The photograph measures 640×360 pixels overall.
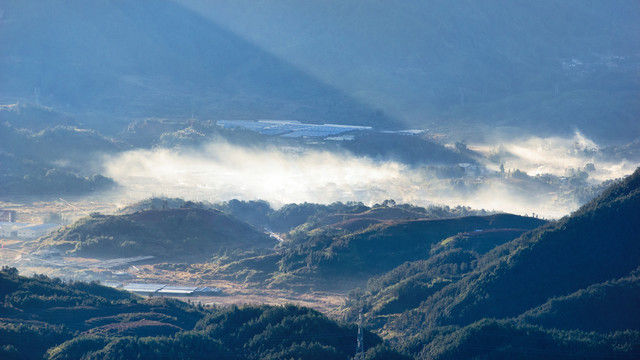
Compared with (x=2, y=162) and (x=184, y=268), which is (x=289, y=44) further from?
(x=184, y=268)

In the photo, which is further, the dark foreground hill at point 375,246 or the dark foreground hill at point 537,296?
the dark foreground hill at point 375,246

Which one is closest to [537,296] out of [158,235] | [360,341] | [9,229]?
[360,341]

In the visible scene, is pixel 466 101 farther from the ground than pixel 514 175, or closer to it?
farther from the ground

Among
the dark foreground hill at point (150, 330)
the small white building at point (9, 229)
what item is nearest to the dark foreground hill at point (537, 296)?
the dark foreground hill at point (150, 330)

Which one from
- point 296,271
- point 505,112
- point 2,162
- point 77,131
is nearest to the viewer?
point 296,271

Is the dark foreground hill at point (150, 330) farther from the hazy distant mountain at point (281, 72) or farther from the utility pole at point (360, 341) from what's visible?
the hazy distant mountain at point (281, 72)

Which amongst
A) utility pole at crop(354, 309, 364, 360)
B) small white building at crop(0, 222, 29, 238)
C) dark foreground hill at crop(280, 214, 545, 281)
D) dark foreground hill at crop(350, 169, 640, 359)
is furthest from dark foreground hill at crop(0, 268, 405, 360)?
small white building at crop(0, 222, 29, 238)

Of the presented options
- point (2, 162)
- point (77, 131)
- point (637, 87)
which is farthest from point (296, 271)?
point (637, 87)
